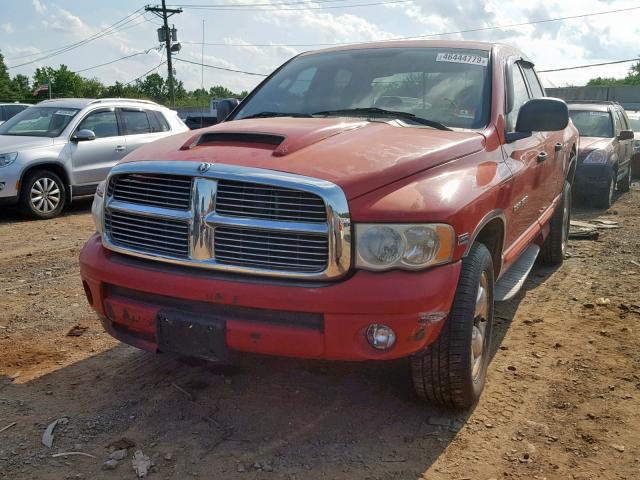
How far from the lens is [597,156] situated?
388 inches

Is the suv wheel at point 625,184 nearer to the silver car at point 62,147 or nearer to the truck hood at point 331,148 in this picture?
the silver car at point 62,147

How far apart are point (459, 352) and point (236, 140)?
4.86ft

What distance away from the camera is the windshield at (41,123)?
9336mm

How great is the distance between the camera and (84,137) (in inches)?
363

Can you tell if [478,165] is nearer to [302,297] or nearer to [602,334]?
[302,297]

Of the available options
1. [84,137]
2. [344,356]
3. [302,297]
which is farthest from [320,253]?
[84,137]

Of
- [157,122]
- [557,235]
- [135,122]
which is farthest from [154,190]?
[157,122]

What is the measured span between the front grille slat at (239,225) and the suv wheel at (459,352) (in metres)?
0.69

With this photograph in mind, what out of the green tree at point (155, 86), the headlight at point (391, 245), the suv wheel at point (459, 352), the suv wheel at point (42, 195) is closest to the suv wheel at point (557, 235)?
the suv wheel at point (459, 352)

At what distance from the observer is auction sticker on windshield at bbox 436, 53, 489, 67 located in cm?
391

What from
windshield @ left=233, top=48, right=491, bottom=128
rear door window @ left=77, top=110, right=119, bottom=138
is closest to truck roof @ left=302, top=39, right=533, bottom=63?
windshield @ left=233, top=48, right=491, bottom=128

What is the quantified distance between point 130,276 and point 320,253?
96 cm

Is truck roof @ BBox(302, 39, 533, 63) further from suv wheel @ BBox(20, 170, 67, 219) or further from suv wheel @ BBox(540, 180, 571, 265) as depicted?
suv wheel @ BBox(20, 170, 67, 219)

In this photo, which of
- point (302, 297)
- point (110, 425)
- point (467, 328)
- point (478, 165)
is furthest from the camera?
point (478, 165)
